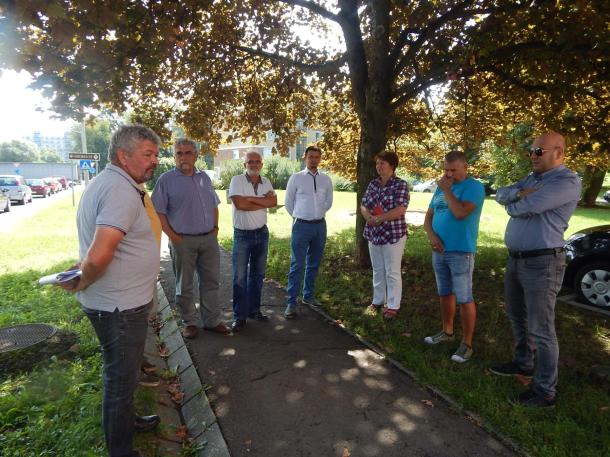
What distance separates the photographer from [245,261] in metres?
5.14

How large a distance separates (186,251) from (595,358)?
4561mm

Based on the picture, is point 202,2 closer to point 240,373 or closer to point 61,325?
point 61,325

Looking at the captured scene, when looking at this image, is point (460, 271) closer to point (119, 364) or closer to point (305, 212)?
point (305, 212)

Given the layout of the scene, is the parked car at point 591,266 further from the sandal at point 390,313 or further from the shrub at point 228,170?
the shrub at point 228,170

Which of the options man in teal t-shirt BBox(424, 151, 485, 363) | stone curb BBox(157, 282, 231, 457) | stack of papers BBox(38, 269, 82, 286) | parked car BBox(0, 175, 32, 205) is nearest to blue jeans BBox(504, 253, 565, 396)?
man in teal t-shirt BBox(424, 151, 485, 363)

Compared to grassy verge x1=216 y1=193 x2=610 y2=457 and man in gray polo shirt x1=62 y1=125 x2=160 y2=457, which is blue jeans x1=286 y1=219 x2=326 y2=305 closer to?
grassy verge x1=216 y1=193 x2=610 y2=457

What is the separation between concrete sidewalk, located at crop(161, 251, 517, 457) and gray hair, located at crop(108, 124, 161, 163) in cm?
212

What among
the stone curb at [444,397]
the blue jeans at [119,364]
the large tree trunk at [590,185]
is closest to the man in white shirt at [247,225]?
the stone curb at [444,397]

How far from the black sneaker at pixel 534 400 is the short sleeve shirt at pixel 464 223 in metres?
1.40

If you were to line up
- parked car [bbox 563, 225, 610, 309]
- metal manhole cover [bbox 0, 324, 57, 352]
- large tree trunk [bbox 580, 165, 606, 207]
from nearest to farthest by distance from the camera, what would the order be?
metal manhole cover [bbox 0, 324, 57, 352] < parked car [bbox 563, 225, 610, 309] < large tree trunk [bbox 580, 165, 606, 207]

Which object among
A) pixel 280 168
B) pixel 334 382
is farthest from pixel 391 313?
pixel 280 168

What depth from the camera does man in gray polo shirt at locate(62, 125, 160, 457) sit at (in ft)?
7.54

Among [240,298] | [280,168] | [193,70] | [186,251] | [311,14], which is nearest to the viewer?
[186,251]

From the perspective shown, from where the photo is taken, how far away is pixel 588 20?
600cm
